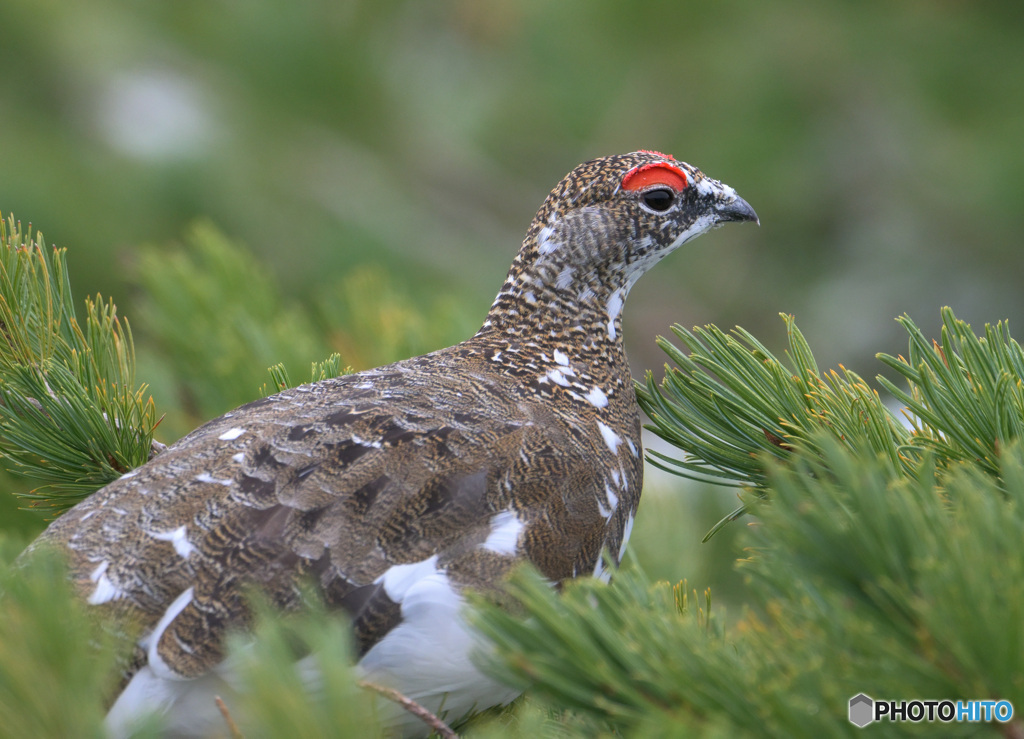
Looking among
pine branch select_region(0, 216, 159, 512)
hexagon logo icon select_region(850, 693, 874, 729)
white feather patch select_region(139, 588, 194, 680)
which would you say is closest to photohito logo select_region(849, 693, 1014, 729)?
hexagon logo icon select_region(850, 693, 874, 729)

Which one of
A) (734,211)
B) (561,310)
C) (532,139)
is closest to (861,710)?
(561,310)

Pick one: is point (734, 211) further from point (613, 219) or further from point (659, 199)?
point (613, 219)

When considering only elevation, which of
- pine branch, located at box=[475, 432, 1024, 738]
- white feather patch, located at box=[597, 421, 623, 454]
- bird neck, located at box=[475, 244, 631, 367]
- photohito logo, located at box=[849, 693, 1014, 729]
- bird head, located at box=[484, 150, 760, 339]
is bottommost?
photohito logo, located at box=[849, 693, 1014, 729]

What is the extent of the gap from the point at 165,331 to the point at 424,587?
1572 mm

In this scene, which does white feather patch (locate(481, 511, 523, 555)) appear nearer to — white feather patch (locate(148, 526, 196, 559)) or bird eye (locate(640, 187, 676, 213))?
white feather patch (locate(148, 526, 196, 559))

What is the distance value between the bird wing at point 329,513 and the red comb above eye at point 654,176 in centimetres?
95

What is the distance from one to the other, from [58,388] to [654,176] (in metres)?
1.74

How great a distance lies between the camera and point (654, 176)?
9.23 feet

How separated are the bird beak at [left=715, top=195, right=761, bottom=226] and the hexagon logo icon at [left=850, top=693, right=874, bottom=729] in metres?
2.09

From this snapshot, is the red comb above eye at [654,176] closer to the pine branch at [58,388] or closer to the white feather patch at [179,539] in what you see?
the pine branch at [58,388]

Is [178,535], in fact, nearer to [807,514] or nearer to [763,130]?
[807,514]

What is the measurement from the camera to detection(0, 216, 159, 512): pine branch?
202 cm

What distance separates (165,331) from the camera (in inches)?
117

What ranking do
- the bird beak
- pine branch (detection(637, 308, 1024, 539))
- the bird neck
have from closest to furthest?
pine branch (detection(637, 308, 1024, 539)) → the bird neck → the bird beak
